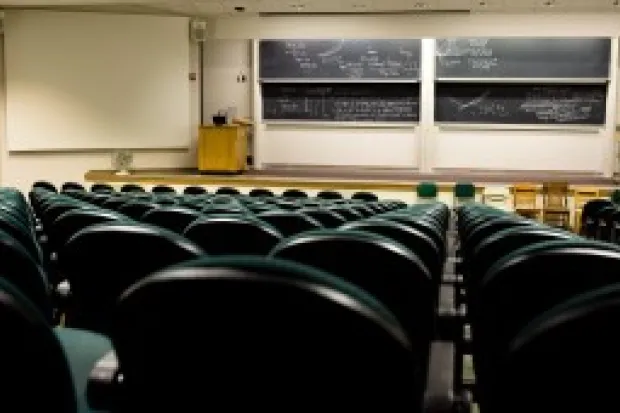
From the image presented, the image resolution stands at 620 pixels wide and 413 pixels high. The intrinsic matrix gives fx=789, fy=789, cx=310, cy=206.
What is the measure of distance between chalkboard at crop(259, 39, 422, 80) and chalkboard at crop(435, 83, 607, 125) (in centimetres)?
80

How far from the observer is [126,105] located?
13.8 meters

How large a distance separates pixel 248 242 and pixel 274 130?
12.3 meters

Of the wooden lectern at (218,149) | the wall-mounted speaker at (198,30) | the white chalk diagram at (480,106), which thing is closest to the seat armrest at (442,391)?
the wooden lectern at (218,149)

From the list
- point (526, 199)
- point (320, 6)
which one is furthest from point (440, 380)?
point (320, 6)

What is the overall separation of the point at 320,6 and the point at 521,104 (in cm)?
400

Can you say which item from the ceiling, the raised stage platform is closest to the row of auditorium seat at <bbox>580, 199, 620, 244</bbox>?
the raised stage platform

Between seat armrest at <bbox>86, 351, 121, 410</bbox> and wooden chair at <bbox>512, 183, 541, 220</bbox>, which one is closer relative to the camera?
seat armrest at <bbox>86, 351, 121, 410</bbox>

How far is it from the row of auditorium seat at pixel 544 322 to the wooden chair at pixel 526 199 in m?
9.13

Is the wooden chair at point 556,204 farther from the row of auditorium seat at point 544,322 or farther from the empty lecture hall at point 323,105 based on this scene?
the row of auditorium seat at point 544,322

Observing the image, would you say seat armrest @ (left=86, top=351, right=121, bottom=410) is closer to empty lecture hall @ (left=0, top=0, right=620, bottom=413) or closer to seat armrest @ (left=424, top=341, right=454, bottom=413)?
seat armrest @ (left=424, top=341, right=454, bottom=413)

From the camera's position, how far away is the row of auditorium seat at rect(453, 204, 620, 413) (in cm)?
97

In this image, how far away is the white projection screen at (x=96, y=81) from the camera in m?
Result: 13.2

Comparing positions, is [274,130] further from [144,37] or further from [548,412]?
[548,412]

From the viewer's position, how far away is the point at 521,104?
13961 mm
